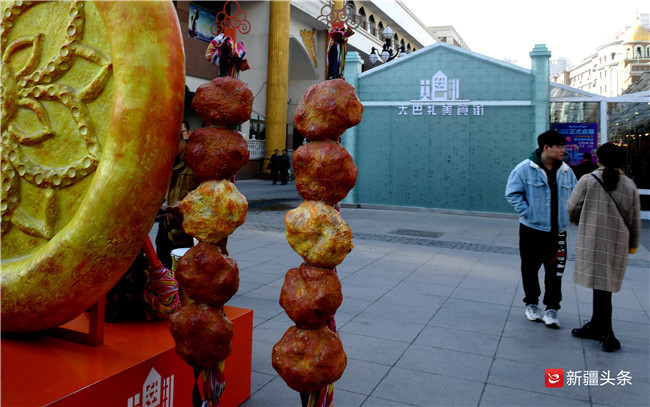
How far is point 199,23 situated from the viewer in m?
19.3

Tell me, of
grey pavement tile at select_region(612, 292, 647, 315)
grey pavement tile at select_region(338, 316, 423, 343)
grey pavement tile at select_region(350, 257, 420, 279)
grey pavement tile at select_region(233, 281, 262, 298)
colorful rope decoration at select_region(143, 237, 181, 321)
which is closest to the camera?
colorful rope decoration at select_region(143, 237, 181, 321)

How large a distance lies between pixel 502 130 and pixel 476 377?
→ 9523 mm

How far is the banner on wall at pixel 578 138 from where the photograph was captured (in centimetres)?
1131

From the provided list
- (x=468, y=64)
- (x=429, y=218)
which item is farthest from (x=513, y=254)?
(x=468, y=64)

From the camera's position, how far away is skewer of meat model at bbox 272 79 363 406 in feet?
4.82

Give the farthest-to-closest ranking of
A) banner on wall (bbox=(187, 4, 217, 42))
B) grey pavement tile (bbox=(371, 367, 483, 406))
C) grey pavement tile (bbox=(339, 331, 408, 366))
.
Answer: banner on wall (bbox=(187, 4, 217, 42)) < grey pavement tile (bbox=(339, 331, 408, 366)) < grey pavement tile (bbox=(371, 367, 483, 406))

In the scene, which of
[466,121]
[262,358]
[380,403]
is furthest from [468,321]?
[466,121]

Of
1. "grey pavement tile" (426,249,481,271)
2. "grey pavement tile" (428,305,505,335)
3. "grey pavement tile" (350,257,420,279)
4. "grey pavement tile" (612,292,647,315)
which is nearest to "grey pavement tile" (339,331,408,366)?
"grey pavement tile" (428,305,505,335)

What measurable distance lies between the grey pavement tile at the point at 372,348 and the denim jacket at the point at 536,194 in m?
1.60

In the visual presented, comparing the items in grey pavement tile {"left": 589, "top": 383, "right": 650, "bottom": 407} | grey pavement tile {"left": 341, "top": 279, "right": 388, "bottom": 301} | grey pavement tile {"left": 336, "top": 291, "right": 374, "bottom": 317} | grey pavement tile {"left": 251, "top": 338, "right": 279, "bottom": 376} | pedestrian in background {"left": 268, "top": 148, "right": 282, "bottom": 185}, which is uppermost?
pedestrian in background {"left": 268, "top": 148, "right": 282, "bottom": 185}

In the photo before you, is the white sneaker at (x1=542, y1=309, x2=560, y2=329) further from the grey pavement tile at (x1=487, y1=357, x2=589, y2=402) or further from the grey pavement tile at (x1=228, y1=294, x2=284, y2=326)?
the grey pavement tile at (x1=228, y1=294, x2=284, y2=326)

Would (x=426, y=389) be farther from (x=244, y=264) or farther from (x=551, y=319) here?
(x=244, y=264)

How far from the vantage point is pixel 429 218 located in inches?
450

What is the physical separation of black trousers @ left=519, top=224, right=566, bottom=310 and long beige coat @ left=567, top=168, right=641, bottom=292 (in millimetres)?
323
